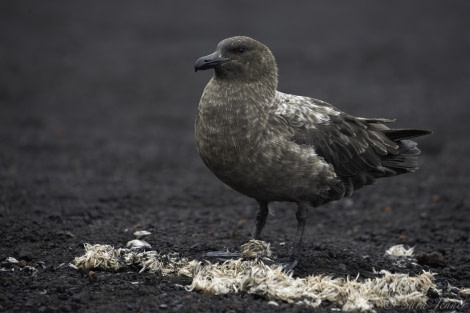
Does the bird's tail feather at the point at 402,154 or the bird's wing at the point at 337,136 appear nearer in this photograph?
the bird's wing at the point at 337,136

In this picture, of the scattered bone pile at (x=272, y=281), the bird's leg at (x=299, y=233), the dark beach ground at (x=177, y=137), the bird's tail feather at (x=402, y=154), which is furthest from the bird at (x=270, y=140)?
the dark beach ground at (x=177, y=137)

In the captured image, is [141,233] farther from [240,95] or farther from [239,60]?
[239,60]

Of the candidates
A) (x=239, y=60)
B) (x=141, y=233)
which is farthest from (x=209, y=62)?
(x=141, y=233)

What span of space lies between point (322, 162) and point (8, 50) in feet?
39.4

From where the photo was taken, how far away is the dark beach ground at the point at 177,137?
233 inches

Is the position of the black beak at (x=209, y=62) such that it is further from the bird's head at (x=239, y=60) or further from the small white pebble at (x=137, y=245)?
the small white pebble at (x=137, y=245)

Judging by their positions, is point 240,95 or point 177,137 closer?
point 240,95

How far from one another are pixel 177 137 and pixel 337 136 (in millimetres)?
6130

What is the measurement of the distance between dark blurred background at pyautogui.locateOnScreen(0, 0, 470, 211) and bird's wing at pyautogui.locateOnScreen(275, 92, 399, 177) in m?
3.22

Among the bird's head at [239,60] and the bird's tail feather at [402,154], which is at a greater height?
the bird's head at [239,60]

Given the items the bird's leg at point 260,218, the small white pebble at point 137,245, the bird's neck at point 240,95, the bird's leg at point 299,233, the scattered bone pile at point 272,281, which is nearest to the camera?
the scattered bone pile at point 272,281

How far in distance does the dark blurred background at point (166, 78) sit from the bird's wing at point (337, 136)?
10.6 feet

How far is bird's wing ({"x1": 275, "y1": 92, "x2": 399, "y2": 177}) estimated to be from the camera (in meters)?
6.04

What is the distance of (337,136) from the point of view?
20.7 ft
